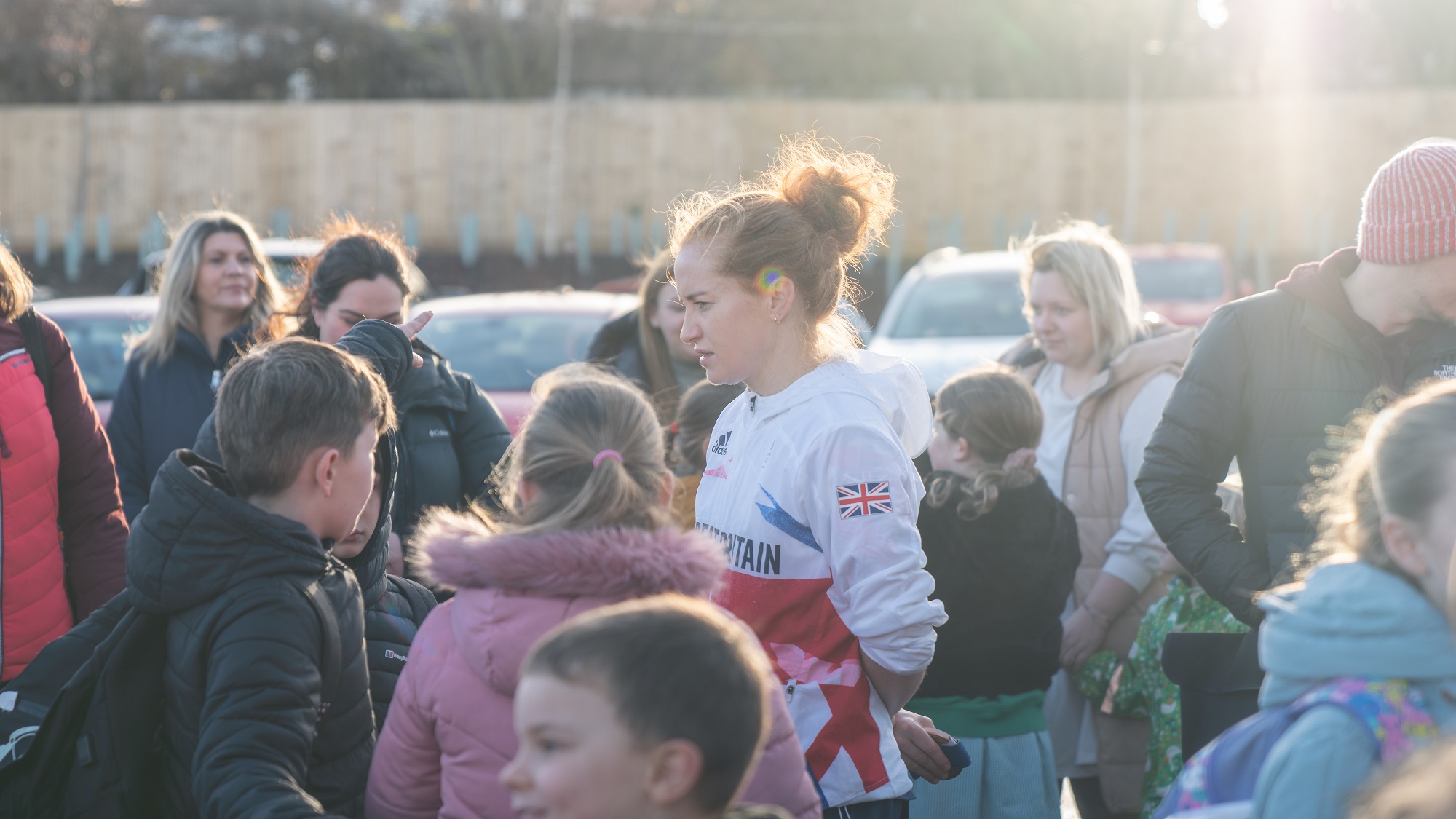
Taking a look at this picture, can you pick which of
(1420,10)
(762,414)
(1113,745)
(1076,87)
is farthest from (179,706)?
(1420,10)

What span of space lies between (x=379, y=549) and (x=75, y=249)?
21.9 meters

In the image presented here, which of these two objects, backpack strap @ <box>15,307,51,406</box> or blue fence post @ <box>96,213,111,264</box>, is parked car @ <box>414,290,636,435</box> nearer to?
backpack strap @ <box>15,307,51,406</box>

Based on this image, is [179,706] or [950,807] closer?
[179,706]

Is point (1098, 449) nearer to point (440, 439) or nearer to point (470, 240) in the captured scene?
point (440, 439)

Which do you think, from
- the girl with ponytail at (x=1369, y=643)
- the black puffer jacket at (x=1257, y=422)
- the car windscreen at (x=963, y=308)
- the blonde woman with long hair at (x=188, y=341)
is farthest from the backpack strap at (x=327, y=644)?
the car windscreen at (x=963, y=308)

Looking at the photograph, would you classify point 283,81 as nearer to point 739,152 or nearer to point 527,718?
point 739,152

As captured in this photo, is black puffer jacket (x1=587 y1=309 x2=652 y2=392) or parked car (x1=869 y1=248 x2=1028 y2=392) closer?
black puffer jacket (x1=587 y1=309 x2=652 y2=392)

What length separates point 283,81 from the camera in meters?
25.1

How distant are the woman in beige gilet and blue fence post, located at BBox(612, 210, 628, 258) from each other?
57.0ft

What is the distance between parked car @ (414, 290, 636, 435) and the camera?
7.17 metres

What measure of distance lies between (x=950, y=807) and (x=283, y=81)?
2523 centimetres

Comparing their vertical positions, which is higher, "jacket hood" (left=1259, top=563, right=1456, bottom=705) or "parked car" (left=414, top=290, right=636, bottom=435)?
"jacket hood" (left=1259, top=563, right=1456, bottom=705)

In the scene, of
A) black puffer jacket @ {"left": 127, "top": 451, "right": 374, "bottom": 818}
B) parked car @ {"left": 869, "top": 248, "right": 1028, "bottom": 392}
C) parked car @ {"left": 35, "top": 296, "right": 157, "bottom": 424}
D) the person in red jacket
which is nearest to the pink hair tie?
black puffer jacket @ {"left": 127, "top": 451, "right": 374, "bottom": 818}

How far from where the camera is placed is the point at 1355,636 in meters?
1.55
